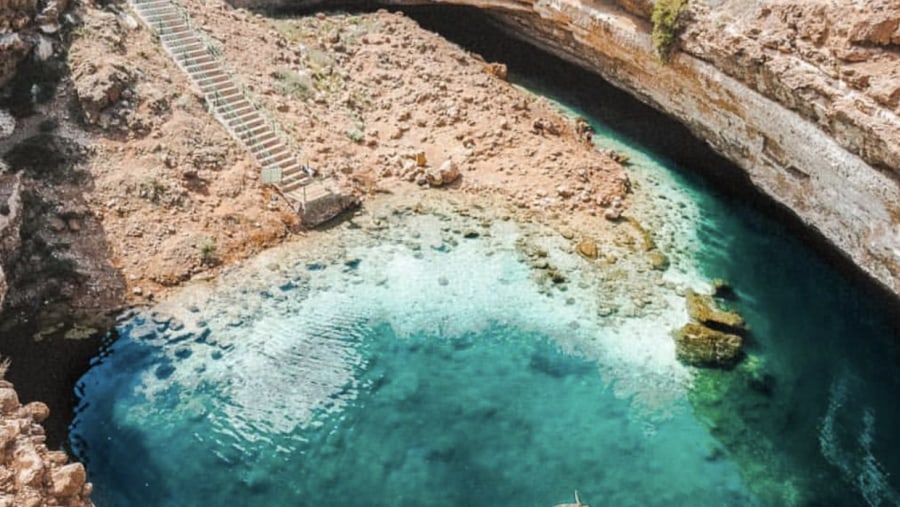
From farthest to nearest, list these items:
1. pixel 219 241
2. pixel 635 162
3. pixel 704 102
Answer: pixel 635 162
pixel 704 102
pixel 219 241

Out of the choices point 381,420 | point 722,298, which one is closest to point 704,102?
point 722,298

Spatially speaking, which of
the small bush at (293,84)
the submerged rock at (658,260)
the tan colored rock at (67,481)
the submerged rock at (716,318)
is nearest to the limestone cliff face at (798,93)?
the submerged rock at (716,318)

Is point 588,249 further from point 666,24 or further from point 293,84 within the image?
point 293,84

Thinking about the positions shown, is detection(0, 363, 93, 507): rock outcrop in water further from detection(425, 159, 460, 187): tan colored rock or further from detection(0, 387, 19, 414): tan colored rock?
detection(425, 159, 460, 187): tan colored rock

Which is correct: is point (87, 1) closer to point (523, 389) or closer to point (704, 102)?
point (523, 389)

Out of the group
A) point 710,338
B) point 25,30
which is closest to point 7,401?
point 25,30

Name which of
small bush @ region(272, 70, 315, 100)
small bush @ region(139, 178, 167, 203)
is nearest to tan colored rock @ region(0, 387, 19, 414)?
small bush @ region(139, 178, 167, 203)

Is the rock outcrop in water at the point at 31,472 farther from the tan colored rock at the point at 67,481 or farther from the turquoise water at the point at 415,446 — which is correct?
the turquoise water at the point at 415,446
